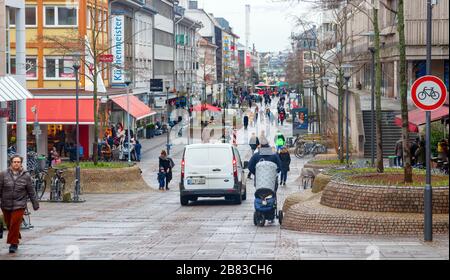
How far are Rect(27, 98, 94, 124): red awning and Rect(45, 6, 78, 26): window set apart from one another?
5.71 m

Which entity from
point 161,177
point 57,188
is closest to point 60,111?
point 161,177

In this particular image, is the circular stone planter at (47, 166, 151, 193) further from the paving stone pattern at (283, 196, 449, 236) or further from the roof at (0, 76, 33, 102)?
the paving stone pattern at (283, 196, 449, 236)

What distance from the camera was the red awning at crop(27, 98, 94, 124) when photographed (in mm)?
53688

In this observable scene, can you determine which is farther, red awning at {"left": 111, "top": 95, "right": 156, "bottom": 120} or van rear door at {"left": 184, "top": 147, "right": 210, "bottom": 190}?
red awning at {"left": 111, "top": 95, "right": 156, "bottom": 120}

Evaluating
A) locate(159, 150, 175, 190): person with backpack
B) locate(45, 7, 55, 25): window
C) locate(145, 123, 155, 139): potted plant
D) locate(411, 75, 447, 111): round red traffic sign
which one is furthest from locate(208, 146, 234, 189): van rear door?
locate(145, 123, 155, 139): potted plant

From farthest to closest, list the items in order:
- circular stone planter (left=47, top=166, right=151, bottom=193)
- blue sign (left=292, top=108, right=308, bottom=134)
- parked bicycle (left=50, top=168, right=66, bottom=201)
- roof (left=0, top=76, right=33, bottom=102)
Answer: blue sign (left=292, top=108, right=308, bottom=134)
circular stone planter (left=47, top=166, right=151, bottom=193)
roof (left=0, top=76, right=33, bottom=102)
parked bicycle (left=50, top=168, right=66, bottom=201)

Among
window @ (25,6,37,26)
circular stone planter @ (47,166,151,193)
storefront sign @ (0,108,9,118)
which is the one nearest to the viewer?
storefront sign @ (0,108,9,118)

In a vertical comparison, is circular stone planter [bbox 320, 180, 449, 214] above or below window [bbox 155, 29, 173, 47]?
below

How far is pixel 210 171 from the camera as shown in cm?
2858

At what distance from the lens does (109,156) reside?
51281 mm

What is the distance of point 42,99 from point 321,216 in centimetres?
4005
